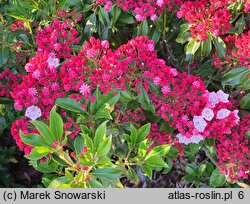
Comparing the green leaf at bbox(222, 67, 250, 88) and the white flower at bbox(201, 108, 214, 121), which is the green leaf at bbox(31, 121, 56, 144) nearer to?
the white flower at bbox(201, 108, 214, 121)

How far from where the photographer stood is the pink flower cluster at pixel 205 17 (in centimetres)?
221

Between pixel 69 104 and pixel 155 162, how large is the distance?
1.59ft

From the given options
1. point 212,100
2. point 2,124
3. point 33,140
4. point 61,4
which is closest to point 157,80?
point 212,100

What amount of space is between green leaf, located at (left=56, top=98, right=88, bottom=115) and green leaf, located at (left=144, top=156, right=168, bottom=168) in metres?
0.40

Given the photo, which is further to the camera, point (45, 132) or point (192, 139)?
point (192, 139)

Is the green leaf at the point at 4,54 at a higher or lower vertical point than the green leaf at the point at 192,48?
lower

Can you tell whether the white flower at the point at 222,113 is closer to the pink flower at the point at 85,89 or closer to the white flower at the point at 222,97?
the white flower at the point at 222,97

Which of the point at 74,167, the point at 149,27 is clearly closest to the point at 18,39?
the point at 149,27

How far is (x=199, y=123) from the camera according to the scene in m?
1.99

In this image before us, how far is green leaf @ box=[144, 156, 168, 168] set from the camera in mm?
1906

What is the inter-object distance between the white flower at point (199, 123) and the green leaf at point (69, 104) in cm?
55

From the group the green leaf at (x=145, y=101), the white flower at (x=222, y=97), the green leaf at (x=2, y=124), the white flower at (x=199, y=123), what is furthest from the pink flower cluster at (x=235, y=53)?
the green leaf at (x=2, y=124)

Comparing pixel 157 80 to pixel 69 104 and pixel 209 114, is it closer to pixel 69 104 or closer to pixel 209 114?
pixel 209 114

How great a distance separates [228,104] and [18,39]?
4.17 feet
